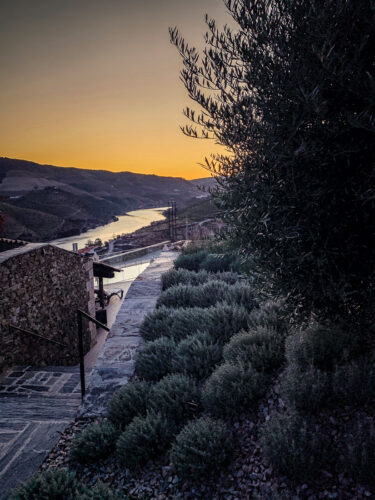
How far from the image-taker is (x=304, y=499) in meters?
2.08

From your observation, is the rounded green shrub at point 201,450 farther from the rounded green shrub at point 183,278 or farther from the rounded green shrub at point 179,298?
the rounded green shrub at point 183,278

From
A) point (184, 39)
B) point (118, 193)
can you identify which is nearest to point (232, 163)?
point (184, 39)

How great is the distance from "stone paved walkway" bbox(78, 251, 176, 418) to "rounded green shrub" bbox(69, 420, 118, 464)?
0.52m

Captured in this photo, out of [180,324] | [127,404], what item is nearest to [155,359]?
[127,404]

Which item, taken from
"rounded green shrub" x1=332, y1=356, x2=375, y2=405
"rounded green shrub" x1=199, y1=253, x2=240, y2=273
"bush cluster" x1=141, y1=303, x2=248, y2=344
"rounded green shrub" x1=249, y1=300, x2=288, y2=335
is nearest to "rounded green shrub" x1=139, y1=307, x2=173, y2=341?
"bush cluster" x1=141, y1=303, x2=248, y2=344

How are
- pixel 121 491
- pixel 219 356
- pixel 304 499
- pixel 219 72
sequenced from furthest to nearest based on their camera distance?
pixel 219 356 → pixel 219 72 → pixel 121 491 → pixel 304 499

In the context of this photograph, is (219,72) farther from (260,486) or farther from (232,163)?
(260,486)

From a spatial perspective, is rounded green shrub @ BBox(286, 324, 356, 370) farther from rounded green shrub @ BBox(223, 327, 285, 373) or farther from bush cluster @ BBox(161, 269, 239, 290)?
bush cluster @ BBox(161, 269, 239, 290)

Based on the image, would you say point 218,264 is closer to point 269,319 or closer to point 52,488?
point 269,319

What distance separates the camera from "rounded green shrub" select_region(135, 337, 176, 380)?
159 inches

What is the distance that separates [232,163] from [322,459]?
94.1 inches

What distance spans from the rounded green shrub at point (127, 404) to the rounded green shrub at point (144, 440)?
34 centimetres

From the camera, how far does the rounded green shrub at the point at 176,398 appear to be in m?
3.15

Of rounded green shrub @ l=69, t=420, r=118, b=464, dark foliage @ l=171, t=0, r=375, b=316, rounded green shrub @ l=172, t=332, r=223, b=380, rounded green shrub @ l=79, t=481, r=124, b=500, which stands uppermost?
dark foliage @ l=171, t=0, r=375, b=316
